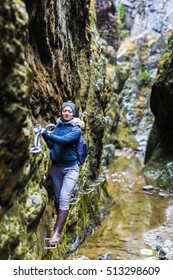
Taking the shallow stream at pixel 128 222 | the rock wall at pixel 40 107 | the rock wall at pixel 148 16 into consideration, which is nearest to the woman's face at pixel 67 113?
the rock wall at pixel 40 107

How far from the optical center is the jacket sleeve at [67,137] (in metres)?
6.07

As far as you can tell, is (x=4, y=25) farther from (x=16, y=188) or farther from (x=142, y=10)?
(x=142, y=10)

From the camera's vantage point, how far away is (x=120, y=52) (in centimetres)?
5272

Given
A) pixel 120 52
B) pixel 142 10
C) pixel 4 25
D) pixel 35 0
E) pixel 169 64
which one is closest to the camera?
pixel 4 25

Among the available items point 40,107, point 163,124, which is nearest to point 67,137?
point 40,107

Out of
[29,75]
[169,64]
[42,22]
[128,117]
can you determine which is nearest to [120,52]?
[128,117]

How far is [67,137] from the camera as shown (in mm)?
6145

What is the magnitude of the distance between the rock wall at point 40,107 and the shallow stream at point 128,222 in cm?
41

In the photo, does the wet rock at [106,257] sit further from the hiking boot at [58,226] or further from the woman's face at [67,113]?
the woman's face at [67,113]

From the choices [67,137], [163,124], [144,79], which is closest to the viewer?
[67,137]

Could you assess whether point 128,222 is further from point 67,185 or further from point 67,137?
point 67,137

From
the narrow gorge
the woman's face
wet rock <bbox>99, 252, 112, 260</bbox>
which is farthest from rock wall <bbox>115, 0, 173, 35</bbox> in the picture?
the woman's face

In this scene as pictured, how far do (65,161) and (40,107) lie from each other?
A: 2115mm

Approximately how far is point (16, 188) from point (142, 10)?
6160cm
